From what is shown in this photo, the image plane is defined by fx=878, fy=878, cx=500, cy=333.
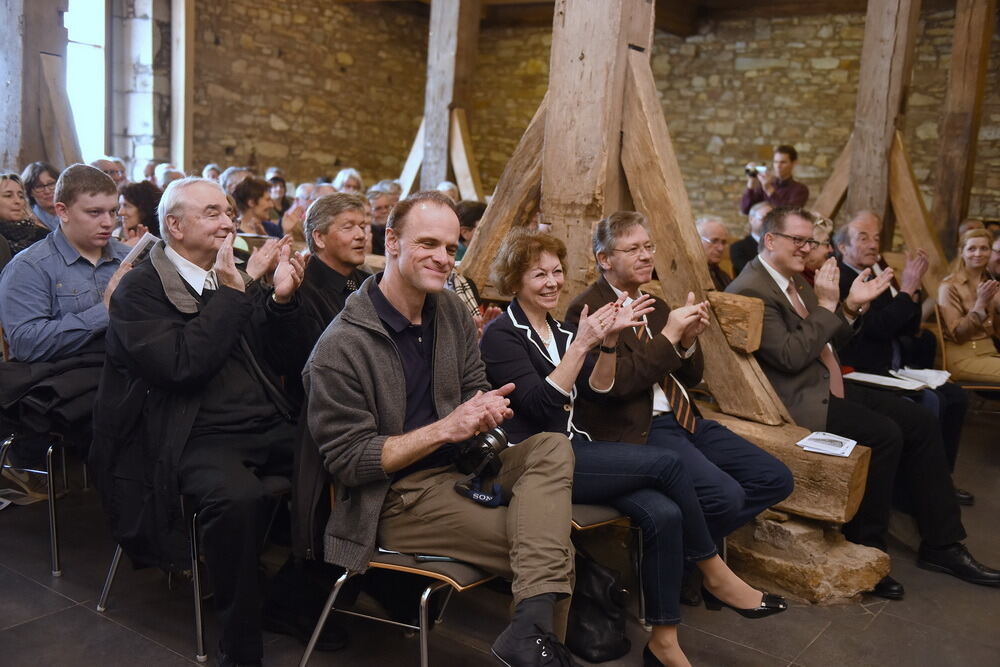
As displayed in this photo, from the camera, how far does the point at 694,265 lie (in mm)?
3279

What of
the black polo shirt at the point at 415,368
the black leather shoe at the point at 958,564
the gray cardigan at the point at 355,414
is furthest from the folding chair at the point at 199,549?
the black leather shoe at the point at 958,564

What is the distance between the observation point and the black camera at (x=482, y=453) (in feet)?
7.16

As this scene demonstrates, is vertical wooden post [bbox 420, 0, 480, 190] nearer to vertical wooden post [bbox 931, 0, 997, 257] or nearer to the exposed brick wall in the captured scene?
the exposed brick wall

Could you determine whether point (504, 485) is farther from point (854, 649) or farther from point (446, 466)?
point (854, 649)

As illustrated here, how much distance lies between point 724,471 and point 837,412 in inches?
30.1

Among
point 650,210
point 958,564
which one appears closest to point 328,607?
point 650,210

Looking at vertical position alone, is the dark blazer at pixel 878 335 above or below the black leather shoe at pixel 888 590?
above

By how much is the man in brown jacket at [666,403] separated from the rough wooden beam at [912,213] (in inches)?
137

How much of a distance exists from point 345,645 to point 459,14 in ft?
15.8

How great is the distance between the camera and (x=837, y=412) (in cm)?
344

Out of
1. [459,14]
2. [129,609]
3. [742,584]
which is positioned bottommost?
[129,609]

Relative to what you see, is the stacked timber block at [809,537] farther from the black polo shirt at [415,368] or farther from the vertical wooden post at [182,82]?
the vertical wooden post at [182,82]

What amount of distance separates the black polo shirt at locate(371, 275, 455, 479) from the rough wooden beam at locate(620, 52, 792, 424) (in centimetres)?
132

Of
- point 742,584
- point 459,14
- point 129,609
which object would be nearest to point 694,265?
point 742,584
